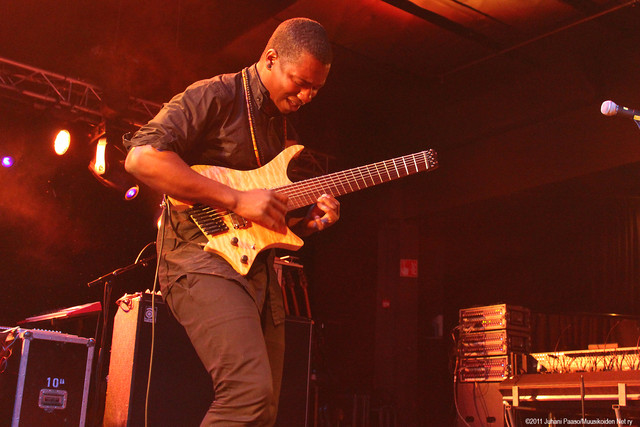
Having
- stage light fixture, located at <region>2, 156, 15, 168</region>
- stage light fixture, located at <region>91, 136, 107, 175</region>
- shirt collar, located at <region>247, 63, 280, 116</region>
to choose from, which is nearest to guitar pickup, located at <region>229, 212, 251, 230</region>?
shirt collar, located at <region>247, 63, 280, 116</region>

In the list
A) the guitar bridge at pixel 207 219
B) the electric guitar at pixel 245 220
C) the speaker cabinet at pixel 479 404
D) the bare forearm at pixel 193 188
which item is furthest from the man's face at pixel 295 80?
the speaker cabinet at pixel 479 404

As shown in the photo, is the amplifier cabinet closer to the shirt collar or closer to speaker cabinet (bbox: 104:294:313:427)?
speaker cabinet (bbox: 104:294:313:427)

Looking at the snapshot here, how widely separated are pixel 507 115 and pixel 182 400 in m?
6.02

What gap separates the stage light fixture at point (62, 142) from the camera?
25.9 ft

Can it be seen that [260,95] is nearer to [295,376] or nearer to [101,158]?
[295,376]

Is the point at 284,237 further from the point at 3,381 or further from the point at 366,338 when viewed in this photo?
the point at 366,338

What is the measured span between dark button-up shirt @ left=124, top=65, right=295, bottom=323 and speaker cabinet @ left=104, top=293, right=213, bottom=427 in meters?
2.31

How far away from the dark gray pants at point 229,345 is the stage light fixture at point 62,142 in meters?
6.38

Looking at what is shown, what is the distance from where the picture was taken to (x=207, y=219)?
7.52ft

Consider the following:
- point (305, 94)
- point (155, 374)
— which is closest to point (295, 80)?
point (305, 94)

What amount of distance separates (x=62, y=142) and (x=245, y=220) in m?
6.35

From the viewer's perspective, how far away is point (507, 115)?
8.59 m

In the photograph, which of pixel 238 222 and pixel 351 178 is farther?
pixel 351 178

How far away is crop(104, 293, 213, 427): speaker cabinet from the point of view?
434 cm
